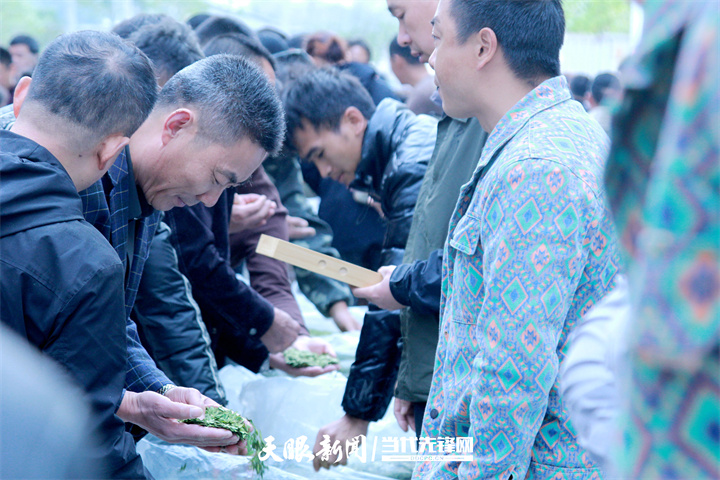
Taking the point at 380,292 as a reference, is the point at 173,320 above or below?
below

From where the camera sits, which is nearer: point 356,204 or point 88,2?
point 356,204

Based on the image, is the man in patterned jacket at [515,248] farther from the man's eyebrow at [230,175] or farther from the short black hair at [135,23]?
the short black hair at [135,23]

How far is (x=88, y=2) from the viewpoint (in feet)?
47.7

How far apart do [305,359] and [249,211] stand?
0.64m

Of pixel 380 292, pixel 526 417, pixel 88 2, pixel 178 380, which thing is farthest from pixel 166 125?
pixel 88 2

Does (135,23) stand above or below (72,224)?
below

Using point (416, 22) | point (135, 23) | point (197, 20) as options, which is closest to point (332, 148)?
point (416, 22)

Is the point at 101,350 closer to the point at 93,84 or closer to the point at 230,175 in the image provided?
the point at 93,84

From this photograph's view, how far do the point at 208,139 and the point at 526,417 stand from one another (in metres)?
0.98

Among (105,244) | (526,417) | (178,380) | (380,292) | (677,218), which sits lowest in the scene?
(178,380)

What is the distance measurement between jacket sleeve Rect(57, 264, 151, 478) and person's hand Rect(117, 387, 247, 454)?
0.30m

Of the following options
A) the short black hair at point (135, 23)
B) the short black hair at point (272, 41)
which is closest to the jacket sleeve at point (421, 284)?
the short black hair at point (135, 23)

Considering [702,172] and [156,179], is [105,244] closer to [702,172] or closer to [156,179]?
[156,179]

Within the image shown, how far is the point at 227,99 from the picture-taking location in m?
1.72
